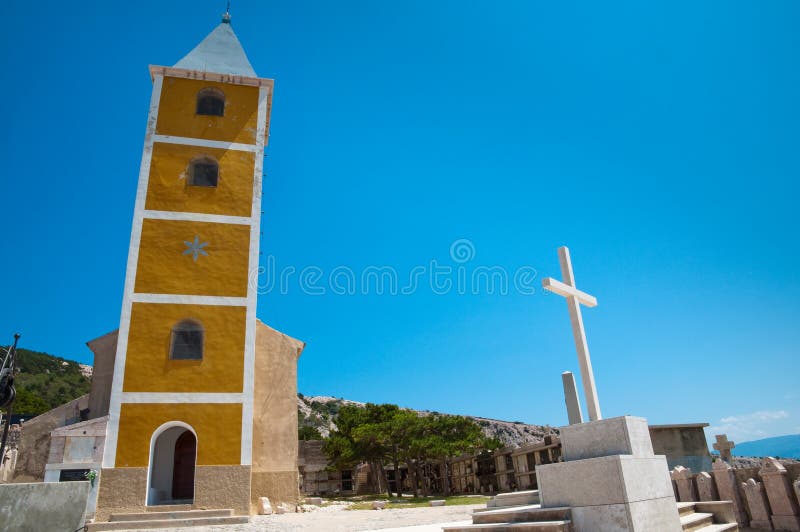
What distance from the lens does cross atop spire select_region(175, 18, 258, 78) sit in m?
23.1

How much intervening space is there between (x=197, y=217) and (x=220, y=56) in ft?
29.7

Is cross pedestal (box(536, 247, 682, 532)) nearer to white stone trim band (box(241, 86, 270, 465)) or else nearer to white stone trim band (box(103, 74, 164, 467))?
white stone trim band (box(241, 86, 270, 465))

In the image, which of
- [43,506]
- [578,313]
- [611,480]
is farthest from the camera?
[578,313]

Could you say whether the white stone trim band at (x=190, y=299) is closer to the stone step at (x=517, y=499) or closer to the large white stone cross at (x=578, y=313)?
the stone step at (x=517, y=499)

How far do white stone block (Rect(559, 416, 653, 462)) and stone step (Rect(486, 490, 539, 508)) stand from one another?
1553 mm

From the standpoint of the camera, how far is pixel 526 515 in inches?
282

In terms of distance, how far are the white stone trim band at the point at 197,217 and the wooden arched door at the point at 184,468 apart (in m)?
8.40

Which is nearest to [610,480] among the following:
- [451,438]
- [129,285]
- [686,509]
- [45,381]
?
[686,509]

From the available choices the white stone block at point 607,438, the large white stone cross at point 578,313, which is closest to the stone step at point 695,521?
the white stone block at point 607,438

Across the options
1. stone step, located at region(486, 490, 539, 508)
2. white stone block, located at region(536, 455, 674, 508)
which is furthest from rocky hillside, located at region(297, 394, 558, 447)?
white stone block, located at region(536, 455, 674, 508)

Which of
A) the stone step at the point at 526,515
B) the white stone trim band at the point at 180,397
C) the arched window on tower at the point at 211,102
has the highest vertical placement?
the arched window on tower at the point at 211,102

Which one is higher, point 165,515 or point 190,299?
point 190,299

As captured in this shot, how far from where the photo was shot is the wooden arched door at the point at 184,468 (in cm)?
1938

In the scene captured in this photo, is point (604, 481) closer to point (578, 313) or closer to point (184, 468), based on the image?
point (578, 313)
